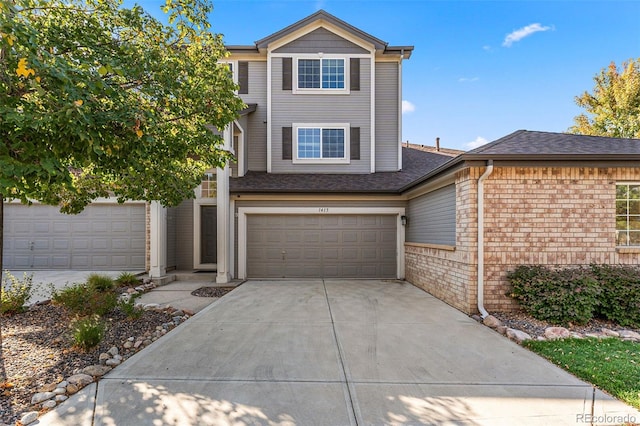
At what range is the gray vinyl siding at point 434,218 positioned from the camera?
7.11 metres

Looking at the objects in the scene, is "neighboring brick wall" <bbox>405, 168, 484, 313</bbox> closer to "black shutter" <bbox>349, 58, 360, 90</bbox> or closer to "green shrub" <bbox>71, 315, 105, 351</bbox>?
"green shrub" <bbox>71, 315, 105, 351</bbox>

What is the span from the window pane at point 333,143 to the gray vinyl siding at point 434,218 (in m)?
3.52

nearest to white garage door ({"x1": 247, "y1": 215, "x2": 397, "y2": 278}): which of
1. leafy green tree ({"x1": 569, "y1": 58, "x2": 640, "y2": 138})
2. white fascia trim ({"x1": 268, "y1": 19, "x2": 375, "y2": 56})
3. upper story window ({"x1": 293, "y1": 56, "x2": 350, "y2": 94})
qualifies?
upper story window ({"x1": 293, "y1": 56, "x2": 350, "y2": 94})

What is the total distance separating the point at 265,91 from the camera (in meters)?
12.1

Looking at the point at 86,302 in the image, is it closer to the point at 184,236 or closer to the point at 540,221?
the point at 184,236

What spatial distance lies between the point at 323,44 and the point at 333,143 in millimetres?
3875

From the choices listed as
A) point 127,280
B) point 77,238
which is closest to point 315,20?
point 127,280

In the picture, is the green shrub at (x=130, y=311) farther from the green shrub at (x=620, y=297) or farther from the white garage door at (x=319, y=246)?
the green shrub at (x=620, y=297)

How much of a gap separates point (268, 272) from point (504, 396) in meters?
7.86

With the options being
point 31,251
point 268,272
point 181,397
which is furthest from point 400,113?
point 31,251

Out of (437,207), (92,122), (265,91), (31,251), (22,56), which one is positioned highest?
(265,91)

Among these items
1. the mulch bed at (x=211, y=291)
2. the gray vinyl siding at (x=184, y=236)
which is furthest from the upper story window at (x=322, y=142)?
the mulch bed at (x=211, y=291)

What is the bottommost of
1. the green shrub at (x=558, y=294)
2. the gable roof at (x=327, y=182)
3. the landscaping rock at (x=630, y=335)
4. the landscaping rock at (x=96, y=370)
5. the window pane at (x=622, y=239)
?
the landscaping rock at (x=630, y=335)

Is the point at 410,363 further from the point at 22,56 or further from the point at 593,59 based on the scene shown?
the point at 593,59
